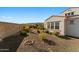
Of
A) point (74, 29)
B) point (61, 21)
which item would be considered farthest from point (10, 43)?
point (74, 29)

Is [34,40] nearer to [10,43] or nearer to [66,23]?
[10,43]

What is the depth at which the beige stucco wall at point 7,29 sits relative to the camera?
5414 mm

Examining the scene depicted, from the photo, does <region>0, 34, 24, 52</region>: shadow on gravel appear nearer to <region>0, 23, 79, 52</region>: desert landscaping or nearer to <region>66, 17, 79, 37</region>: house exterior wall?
<region>0, 23, 79, 52</region>: desert landscaping

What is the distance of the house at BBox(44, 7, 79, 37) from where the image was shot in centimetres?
554

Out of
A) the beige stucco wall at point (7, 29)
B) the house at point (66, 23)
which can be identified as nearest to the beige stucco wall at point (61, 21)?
the house at point (66, 23)

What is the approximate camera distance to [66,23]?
5.80m

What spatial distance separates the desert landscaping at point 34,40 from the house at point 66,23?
20 centimetres
